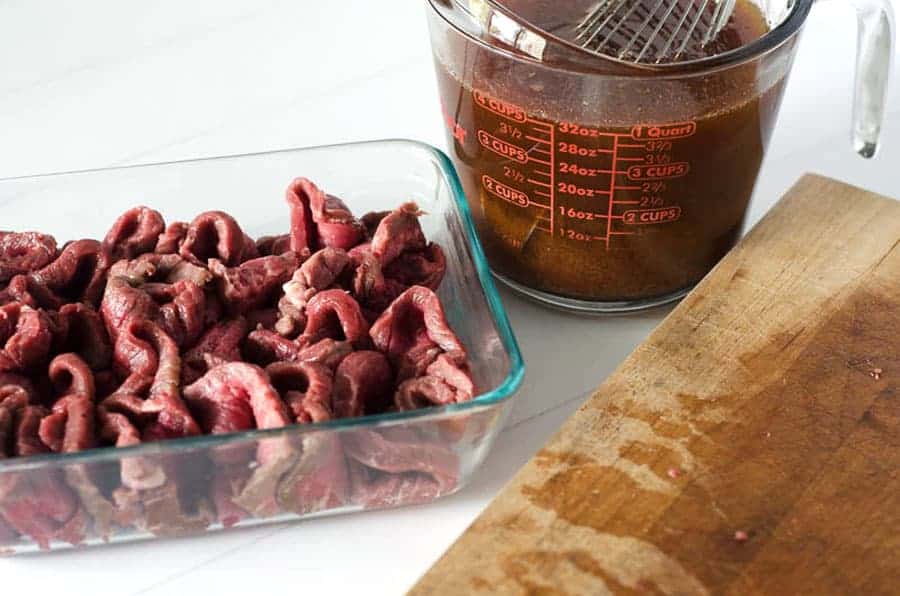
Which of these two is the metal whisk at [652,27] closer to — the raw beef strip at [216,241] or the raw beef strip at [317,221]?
the raw beef strip at [317,221]

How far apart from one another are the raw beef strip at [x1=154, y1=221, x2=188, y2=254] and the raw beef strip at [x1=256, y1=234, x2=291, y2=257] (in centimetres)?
9

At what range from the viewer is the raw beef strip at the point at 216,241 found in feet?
4.64

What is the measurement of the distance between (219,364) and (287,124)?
30.8 inches

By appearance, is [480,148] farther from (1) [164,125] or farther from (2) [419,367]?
(1) [164,125]

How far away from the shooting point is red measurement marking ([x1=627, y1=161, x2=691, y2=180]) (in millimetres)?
1339

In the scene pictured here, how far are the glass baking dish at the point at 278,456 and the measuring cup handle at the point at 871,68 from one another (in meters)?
0.48

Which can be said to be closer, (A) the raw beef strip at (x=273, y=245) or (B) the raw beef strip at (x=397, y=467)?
(B) the raw beef strip at (x=397, y=467)

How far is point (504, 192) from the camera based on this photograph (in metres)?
1.43

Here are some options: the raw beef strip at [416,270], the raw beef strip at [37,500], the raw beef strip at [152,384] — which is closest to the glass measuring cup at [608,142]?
the raw beef strip at [416,270]

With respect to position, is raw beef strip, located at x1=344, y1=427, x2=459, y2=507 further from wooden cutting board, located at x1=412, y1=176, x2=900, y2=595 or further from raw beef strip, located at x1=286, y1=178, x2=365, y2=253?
raw beef strip, located at x1=286, y1=178, x2=365, y2=253

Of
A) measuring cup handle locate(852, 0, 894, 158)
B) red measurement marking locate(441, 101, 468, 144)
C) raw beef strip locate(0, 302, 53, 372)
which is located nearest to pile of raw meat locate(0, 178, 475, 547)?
raw beef strip locate(0, 302, 53, 372)

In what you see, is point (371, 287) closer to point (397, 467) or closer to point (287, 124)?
point (397, 467)

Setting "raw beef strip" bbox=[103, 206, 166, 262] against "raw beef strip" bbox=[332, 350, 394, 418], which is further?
"raw beef strip" bbox=[103, 206, 166, 262]

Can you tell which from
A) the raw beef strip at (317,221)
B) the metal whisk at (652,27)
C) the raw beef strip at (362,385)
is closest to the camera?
the raw beef strip at (362,385)
